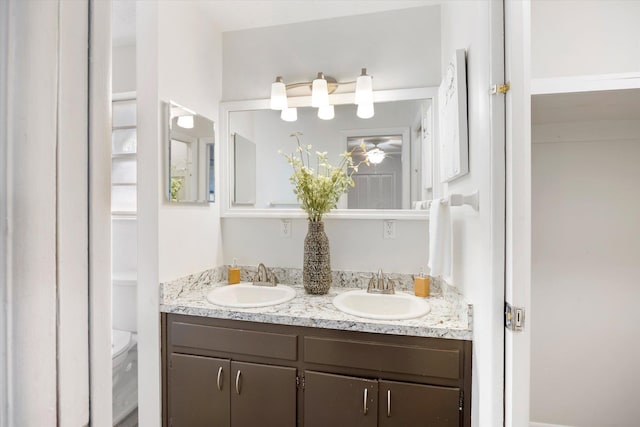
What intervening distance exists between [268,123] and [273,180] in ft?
1.26

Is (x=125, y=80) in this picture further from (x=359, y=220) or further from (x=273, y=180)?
(x=359, y=220)

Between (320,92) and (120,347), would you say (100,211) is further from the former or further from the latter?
(320,92)

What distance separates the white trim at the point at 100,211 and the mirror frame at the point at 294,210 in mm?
1648

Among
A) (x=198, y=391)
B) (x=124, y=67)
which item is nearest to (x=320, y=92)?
(x=124, y=67)

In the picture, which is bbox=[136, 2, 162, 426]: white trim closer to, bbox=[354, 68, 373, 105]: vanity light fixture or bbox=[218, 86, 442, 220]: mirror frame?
bbox=[218, 86, 442, 220]: mirror frame

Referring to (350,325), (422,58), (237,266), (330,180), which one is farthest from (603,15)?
(237,266)

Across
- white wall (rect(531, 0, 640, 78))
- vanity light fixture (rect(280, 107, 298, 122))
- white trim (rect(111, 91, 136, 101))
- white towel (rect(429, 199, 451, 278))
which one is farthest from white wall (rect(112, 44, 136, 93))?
white wall (rect(531, 0, 640, 78))

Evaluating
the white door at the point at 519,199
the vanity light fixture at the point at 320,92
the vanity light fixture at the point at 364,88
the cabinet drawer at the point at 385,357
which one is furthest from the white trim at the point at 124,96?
the white door at the point at 519,199

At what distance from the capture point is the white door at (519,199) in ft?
3.00

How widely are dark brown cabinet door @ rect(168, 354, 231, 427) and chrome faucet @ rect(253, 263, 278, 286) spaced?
545 millimetres

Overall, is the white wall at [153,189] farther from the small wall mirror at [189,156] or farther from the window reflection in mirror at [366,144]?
the window reflection in mirror at [366,144]

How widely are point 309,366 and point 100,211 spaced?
4.30ft

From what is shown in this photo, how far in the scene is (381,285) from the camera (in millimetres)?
1799

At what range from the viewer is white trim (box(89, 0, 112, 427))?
12.4 inches
